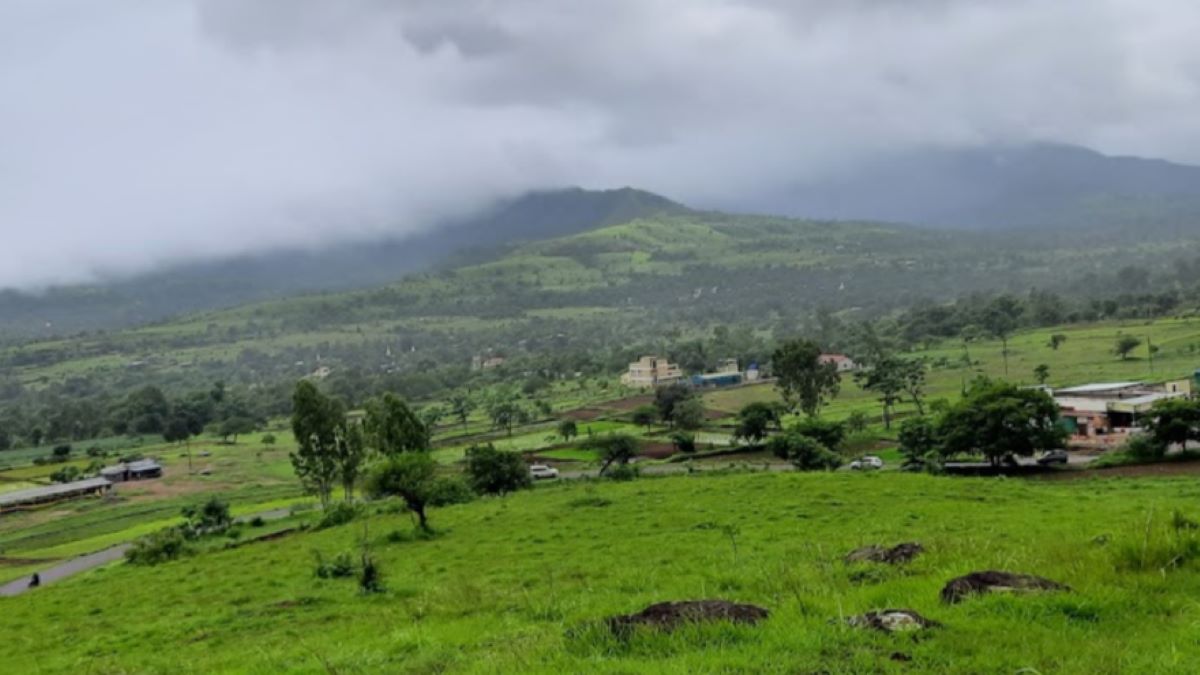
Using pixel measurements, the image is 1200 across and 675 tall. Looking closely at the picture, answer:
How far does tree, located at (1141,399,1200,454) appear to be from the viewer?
4791 cm

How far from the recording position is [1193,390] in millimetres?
69562

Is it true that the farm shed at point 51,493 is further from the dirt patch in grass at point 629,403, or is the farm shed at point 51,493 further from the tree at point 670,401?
the dirt patch in grass at point 629,403

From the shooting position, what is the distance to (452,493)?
5209cm

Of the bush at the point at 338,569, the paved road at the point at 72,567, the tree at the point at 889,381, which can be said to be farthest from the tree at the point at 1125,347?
the bush at the point at 338,569

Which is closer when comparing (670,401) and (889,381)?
(889,381)

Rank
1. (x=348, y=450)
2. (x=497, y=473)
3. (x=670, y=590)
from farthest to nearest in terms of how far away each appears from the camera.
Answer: (x=348, y=450) → (x=497, y=473) → (x=670, y=590)

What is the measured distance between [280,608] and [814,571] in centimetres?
1701

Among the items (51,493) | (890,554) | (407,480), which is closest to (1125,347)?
(407,480)

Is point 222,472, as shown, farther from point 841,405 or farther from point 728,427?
point 841,405

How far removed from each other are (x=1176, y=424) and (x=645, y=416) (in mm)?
53992

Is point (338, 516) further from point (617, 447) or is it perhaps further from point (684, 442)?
point (684, 442)

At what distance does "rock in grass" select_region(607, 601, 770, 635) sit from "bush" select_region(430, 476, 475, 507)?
40742 mm

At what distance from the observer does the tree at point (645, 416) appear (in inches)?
3687

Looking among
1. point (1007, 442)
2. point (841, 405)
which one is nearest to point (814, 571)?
point (1007, 442)
